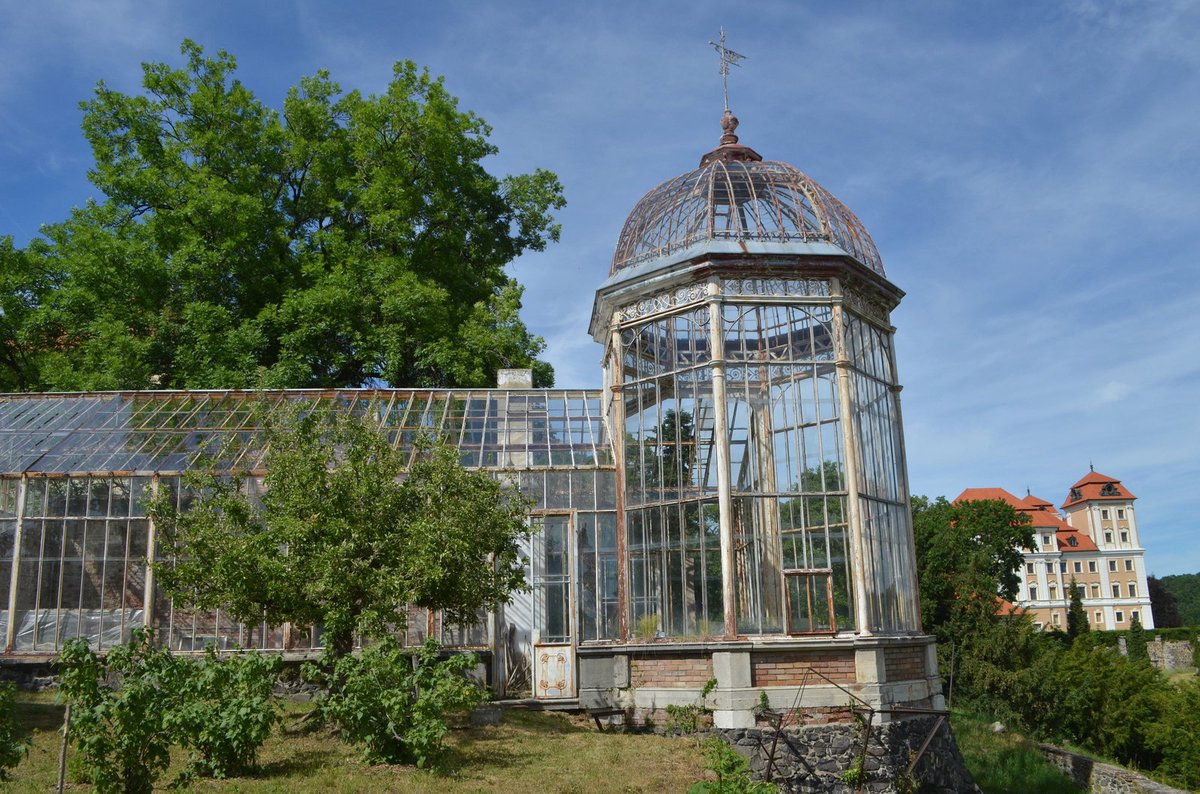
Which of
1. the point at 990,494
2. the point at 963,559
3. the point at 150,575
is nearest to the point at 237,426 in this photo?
the point at 150,575

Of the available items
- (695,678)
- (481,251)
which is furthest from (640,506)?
(481,251)

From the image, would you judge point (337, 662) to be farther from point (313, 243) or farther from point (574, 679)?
point (313, 243)

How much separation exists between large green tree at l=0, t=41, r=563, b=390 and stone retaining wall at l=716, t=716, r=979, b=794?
14.2 meters

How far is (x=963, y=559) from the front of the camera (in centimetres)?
3550

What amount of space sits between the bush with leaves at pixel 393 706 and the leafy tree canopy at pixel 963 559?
20750mm

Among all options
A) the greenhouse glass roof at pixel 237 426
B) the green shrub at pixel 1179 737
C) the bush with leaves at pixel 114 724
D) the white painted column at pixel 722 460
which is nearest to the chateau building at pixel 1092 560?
the green shrub at pixel 1179 737

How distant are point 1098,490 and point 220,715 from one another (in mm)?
93132

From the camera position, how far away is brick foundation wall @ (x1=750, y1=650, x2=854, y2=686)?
1267 centimetres

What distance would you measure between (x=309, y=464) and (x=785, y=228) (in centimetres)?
816

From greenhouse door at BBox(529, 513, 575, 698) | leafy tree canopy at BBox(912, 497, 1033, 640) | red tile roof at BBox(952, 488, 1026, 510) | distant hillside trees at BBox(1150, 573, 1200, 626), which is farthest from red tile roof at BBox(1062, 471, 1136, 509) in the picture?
greenhouse door at BBox(529, 513, 575, 698)

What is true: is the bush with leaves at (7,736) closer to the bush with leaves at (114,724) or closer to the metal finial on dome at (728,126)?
the bush with leaves at (114,724)

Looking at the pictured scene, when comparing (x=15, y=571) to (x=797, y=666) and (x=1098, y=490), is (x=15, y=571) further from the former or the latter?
(x=1098, y=490)

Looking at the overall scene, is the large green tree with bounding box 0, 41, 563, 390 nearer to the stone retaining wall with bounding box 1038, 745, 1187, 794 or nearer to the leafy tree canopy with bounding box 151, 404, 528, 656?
the leafy tree canopy with bounding box 151, 404, 528, 656

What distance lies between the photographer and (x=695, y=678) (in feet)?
42.8
